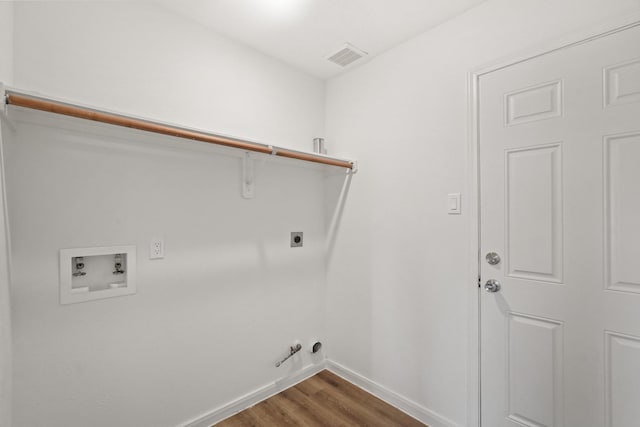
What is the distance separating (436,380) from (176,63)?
7.89 feet

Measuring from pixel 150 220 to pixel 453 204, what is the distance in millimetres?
1677

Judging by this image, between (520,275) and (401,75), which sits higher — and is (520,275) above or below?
below

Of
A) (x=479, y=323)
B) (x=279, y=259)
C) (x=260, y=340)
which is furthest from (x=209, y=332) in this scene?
(x=479, y=323)

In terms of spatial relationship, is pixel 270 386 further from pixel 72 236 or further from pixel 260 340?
pixel 72 236

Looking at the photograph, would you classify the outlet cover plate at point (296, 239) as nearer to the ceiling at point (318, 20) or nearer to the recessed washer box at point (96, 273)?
the recessed washer box at point (96, 273)

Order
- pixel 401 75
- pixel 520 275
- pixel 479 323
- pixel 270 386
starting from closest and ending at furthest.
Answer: pixel 520 275 → pixel 479 323 → pixel 401 75 → pixel 270 386

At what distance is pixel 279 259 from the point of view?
6.98 ft

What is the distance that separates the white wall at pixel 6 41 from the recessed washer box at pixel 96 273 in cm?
74

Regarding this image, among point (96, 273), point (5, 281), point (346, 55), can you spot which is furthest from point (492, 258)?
point (5, 281)

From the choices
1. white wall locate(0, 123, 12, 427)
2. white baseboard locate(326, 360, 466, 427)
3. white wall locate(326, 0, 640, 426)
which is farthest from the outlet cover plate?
white wall locate(0, 123, 12, 427)

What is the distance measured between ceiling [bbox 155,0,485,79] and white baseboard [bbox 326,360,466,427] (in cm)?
233

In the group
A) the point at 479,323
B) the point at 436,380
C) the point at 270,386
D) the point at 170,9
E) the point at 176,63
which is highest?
the point at 170,9

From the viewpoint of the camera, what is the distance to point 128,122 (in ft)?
4.22

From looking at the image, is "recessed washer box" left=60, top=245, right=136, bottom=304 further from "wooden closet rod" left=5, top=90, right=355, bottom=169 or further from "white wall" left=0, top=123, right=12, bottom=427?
"wooden closet rod" left=5, top=90, right=355, bottom=169
